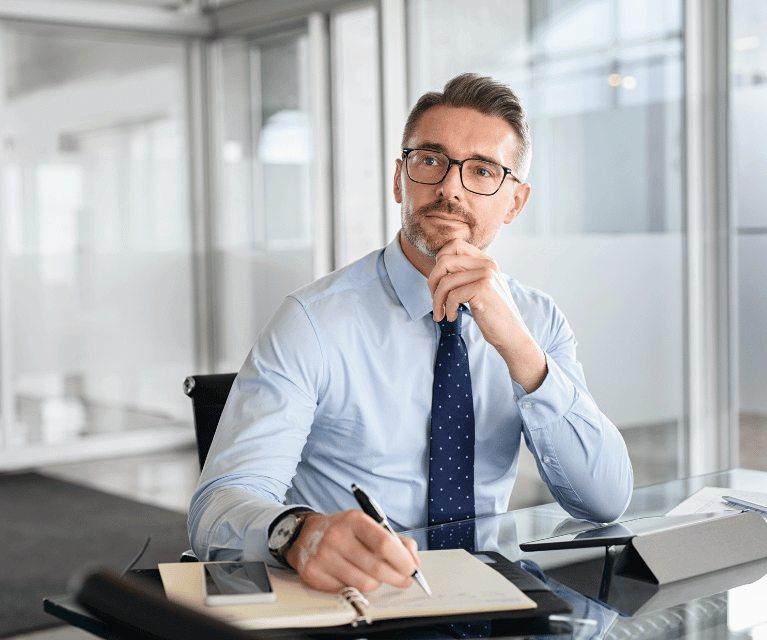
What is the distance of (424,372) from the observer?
5.24ft

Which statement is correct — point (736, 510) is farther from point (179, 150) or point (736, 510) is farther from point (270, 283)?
point (179, 150)

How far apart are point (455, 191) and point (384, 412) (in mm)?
400

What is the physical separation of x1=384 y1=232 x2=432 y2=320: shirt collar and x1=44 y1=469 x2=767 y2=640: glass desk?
15.8 inches

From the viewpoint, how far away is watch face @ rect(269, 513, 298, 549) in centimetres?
111

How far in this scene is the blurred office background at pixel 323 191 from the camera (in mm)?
3738

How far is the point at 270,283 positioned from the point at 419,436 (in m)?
4.37

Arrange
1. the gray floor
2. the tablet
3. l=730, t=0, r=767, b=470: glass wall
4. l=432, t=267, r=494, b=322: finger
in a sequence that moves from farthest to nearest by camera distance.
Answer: the gray floor, l=730, t=0, r=767, b=470: glass wall, l=432, t=267, r=494, b=322: finger, the tablet

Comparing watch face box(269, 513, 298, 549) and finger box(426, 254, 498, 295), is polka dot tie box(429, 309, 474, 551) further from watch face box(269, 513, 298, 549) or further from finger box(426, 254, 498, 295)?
watch face box(269, 513, 298, 549)

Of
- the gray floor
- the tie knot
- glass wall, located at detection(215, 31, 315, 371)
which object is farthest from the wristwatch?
glass wall, located at detection(215, 31, 315, 371)

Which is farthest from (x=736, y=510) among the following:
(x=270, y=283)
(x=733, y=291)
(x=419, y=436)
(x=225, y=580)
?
(x=270, y=283)

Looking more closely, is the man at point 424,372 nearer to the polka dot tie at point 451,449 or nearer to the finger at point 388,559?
the polka dot tie at point 451,449

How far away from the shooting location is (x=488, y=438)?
161 centimetres

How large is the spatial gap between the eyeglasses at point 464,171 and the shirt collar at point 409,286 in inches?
5.6

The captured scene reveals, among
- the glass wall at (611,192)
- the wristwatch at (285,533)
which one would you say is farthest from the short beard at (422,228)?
the glass wall at (611,192)
